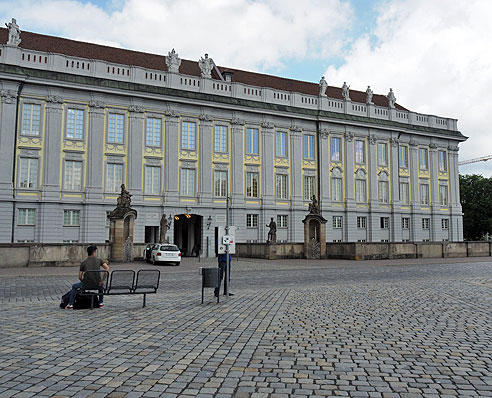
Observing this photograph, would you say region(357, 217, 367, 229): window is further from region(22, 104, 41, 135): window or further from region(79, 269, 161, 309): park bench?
region(79, 269, 161, 309): park bench

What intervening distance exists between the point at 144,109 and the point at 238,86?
9443 mm

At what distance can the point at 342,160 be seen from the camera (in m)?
49.1

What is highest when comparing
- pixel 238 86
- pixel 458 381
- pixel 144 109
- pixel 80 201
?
pixel 238 86

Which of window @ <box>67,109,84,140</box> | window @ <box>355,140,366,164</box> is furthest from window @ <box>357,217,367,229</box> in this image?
window @ <box>67,109,84,140</box>

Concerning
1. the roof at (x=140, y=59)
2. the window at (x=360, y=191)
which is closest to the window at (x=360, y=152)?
the window at (x=360, y=191)

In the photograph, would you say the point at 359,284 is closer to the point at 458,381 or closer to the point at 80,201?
the point at 458,381

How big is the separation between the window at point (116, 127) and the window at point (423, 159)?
3341 centimetres

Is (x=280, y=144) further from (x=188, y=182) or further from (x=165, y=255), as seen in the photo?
(x=165, y=255)

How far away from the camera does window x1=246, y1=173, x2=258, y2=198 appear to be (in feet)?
145

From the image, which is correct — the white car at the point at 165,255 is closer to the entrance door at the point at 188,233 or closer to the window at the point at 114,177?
the window at the point at 114,177

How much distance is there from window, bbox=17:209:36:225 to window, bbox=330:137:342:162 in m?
28.7

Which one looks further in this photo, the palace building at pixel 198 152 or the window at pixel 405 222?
the window at pixel 405 222

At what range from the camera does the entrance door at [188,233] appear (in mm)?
42600

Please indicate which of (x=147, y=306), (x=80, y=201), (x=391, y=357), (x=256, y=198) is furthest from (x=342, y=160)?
(x=391, y=357)
